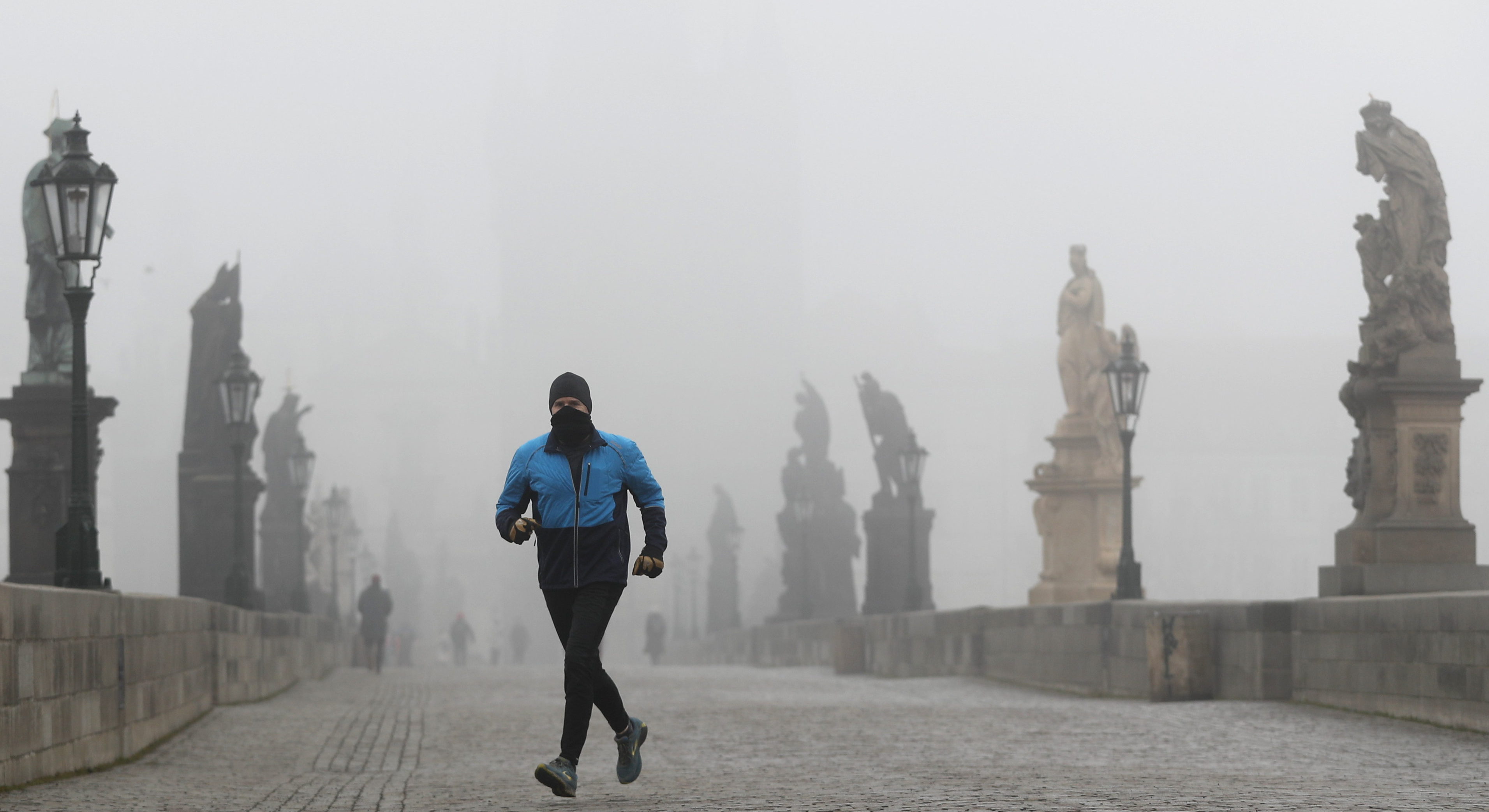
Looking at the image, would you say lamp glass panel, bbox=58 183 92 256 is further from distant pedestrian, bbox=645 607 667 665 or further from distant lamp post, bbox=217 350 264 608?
distant pedestrian, bbox=645 607 667 665

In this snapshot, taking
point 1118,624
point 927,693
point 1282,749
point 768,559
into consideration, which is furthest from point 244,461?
point 768,559

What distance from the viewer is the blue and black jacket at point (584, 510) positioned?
25.6 ft

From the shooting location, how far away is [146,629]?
39.2ft

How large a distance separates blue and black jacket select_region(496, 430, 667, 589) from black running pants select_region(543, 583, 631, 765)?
47mm

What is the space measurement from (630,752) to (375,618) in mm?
24880

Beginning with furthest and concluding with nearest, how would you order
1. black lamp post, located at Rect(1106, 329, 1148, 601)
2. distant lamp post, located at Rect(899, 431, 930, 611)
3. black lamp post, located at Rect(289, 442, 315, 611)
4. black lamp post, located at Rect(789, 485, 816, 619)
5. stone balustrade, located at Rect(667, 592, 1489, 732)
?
black lamp post, located at Rect(789, 485, 816, 619) < black lamp post, located at Rect(289, 442, 315, 611) < distant lamp post, located at Rect(899, 431, 930, 611) < black lamp post, located at Rect(1106, 329, 1148, 601) < stone balustrade, located at Rect(667, 592, 1489, 732)

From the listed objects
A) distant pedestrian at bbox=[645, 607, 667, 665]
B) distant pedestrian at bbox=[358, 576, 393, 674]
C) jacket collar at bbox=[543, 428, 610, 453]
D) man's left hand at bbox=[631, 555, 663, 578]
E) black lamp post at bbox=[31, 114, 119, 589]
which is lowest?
distant pedestrian at bbox=[645, 607, 667, 665]

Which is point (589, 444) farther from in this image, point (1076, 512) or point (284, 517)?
point (284, 517)

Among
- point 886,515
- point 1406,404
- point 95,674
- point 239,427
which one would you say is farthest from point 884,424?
point 95,674

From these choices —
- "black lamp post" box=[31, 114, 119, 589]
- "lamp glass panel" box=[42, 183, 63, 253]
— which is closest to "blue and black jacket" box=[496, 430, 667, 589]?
"black lamp post" box=[31, 114, 119, 589]

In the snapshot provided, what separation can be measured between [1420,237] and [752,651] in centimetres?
2771

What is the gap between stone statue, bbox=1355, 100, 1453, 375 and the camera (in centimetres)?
1599

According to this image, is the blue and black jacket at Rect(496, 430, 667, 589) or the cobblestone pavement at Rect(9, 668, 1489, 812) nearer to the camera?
the blue and black jacket at Rect(496, 430, 667, 589)

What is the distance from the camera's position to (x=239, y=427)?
2359 cm
